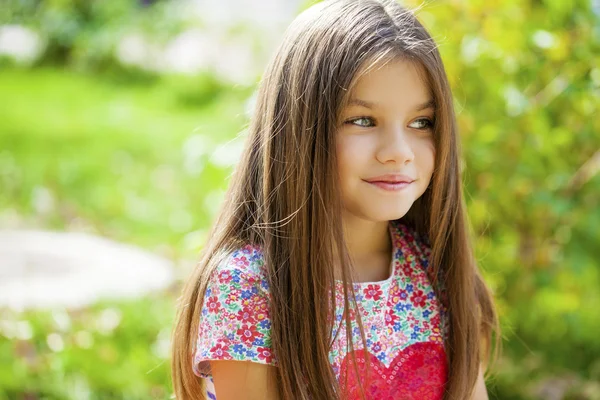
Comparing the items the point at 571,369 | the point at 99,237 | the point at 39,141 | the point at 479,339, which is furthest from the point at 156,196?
the point at 479,339

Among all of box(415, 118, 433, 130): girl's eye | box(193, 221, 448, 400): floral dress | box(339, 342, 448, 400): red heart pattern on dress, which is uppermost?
box(415, 118, 433, 130): girl's eye

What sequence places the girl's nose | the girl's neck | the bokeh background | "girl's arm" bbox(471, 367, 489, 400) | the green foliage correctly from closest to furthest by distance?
1. the girl's nose
2. the girl's neck
3. "girl's arm" bbox(471, 367, 489, 400)
4. the bokeh background
5. the green foliage

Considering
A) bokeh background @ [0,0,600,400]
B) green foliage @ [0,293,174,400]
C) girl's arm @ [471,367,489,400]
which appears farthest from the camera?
green foliage @ [0,293,174,400]

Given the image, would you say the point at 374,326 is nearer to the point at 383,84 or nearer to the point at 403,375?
the point at 403,375

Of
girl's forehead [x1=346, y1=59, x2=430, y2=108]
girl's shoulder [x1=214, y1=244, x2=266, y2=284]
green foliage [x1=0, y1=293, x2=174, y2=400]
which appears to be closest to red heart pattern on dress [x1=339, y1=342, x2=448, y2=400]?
girl's shoulder [x1=214, y1=244, x2=266, y2=284]

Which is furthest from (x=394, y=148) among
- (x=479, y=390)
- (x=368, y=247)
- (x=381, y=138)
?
(x=479, y=390)

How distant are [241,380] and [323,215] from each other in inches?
12.8

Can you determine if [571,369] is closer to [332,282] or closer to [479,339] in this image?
[479,339]

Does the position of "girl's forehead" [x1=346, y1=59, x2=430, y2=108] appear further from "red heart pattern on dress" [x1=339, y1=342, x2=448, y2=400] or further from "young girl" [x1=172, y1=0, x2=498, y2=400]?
"red heart pattern on dress" [x1=339, y1=342, x2=448, y2=400]

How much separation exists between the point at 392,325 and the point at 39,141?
14.3ft

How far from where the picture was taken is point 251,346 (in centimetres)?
162

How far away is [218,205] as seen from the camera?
2713 millimetres

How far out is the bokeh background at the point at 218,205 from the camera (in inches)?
106

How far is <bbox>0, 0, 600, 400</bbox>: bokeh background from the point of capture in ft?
8.82
